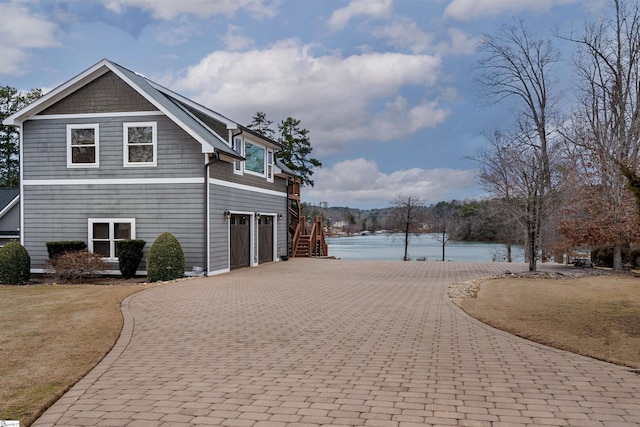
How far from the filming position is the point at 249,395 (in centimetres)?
472

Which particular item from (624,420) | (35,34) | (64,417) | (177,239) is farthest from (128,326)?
(35,34)

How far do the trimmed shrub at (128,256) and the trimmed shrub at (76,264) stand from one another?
2.15ft

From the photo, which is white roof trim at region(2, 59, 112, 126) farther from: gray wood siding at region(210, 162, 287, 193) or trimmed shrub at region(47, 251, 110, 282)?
trimmed shrub at region(47, 251, 110, 282)

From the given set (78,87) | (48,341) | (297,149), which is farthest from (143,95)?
(297,149)

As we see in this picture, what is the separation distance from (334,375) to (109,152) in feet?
48.5

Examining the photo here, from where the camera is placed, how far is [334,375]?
212 inches

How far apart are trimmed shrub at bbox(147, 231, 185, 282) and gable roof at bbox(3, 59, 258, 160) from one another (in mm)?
3300

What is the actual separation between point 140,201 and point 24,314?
804 centimetres

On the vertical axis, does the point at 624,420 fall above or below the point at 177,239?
below

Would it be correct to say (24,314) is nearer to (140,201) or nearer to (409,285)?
(140,201)

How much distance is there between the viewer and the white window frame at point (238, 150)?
1930 cm

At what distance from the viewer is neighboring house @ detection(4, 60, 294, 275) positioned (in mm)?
16797

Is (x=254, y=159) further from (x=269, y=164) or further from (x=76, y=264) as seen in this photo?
(x=76, y=264)

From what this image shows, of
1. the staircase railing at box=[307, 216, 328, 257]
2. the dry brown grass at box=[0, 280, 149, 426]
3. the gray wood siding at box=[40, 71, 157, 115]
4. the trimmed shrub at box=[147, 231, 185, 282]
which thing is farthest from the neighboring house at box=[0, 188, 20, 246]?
the staircase railing at box=[307, 216, 328, 257]
